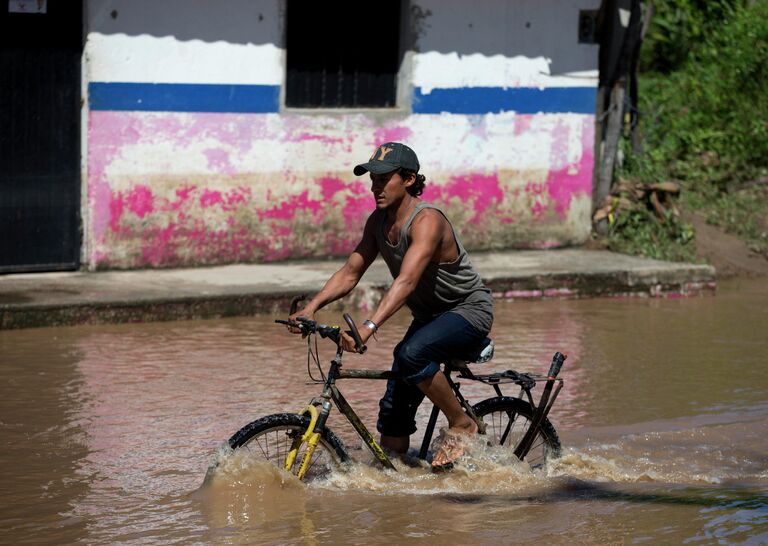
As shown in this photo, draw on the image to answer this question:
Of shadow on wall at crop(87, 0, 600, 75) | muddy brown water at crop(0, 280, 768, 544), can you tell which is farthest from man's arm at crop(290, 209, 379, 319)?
shadow on wall at crop(87, 0, 600, 75)

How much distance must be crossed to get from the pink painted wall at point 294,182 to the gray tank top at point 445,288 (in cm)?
548

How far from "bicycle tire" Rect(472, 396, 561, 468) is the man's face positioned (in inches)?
44.4

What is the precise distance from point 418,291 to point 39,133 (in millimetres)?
5705

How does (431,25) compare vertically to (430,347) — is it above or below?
above

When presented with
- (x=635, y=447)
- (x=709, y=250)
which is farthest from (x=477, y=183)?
(x=635, y=447)

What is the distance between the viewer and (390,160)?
5.93 m

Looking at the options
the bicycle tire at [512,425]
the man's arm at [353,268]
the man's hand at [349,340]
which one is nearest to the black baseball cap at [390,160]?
the man's arm at [353,268]

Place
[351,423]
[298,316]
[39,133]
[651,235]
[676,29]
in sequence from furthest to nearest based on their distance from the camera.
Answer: [676,29] → [651,235] → [39,133] → [351,423] → [298,316]

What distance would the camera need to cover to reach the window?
39.1ft

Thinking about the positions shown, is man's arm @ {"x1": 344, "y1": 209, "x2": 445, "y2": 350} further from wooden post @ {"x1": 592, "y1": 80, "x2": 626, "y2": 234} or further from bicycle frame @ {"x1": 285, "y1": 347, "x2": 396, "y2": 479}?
wooden post @ {"x1": 592, "y1": 80, "x2": 626, "y2": 234}

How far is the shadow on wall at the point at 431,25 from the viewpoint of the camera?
11.1 metres

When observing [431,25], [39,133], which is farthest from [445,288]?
[431,25]

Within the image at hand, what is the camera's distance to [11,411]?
299 inches

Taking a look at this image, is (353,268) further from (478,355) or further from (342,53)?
(342,53)
